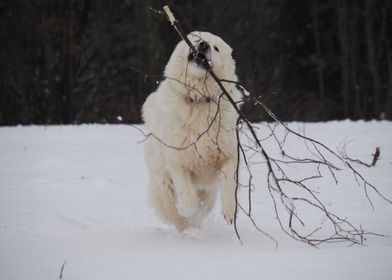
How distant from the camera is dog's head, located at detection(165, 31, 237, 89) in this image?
5238 mm

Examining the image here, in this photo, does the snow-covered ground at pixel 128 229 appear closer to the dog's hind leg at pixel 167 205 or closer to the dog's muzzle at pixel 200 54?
the dog's hind leg at pixel 167 205

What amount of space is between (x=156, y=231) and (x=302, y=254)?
5.65 ft

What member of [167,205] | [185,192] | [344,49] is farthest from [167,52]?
[185,192]

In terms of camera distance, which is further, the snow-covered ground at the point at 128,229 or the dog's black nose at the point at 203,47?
the dog's black nose at the point at 203,47

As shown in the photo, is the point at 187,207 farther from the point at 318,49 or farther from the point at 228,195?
the point at 318,49

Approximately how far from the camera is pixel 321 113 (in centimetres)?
2036

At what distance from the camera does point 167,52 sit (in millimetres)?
18609

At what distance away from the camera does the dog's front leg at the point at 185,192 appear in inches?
204

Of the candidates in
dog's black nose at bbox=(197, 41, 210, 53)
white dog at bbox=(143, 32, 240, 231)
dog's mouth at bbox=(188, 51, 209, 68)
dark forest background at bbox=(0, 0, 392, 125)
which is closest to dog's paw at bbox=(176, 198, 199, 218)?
white dog at bbox=(143, 32, 240, 231)

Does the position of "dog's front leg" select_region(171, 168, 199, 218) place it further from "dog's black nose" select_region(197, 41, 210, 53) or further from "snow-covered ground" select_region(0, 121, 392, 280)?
"dog's black nose" select_region(197, 41, 210, 53)

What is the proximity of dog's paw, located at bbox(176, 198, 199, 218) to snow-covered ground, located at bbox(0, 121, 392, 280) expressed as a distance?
0.23 metres

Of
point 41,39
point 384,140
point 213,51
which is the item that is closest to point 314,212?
point 213,51

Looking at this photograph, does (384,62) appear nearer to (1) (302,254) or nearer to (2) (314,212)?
(2) (314,212)

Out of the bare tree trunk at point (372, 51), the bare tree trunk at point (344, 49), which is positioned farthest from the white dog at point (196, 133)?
the bare tree trunk at point (344, 49)
